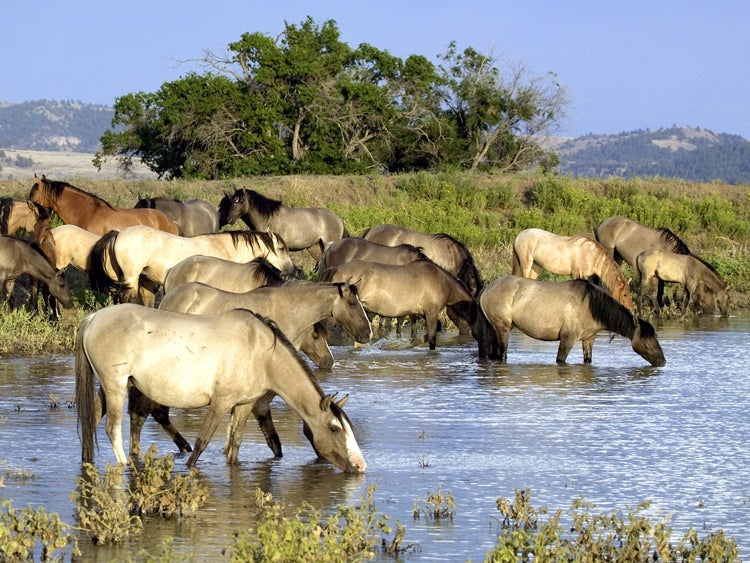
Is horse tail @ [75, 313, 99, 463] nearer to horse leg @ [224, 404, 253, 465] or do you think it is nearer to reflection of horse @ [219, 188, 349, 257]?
horse leg @ [224, 404, 253, 465]

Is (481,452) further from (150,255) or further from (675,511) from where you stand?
(150,255)

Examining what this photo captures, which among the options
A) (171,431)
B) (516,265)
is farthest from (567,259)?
(171,431)

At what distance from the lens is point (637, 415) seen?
436 inches

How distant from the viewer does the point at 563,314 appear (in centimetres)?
1411

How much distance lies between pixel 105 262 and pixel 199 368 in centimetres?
768

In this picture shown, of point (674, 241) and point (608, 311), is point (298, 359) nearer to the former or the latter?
point (608, 311)

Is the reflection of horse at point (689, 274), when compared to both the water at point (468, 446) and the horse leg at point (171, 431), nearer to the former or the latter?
the water at point (468, 446)

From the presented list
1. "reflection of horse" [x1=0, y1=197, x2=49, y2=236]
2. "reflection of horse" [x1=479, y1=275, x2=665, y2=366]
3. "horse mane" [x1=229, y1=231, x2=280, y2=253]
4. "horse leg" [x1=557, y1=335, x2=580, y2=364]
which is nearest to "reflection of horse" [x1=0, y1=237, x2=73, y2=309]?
"horse mane" [x1=229, y1=231, x2=280, y2=253]

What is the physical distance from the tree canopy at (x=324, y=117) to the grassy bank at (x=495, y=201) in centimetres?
453

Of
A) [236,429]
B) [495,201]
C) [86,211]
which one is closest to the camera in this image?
[236,429]

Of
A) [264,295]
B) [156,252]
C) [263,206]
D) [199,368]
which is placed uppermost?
[263,206]

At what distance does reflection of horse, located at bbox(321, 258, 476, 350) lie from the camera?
49.4ft

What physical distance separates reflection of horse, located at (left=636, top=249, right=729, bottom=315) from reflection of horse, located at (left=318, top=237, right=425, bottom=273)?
17.4ft

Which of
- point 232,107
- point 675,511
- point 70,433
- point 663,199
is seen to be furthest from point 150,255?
point 232,107
